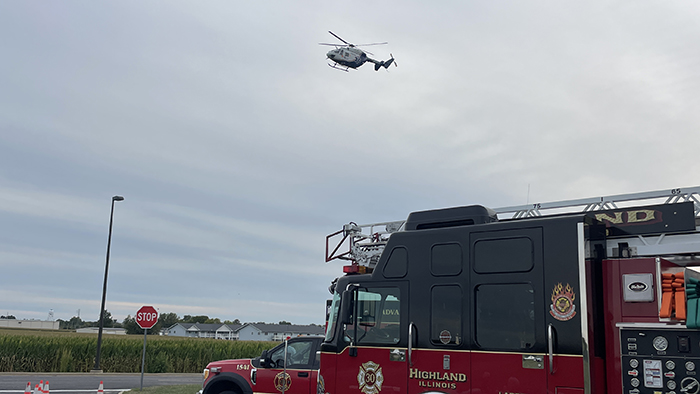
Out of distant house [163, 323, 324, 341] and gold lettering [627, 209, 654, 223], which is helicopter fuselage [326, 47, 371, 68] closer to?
gold lettering [627, 209, 654, 223]

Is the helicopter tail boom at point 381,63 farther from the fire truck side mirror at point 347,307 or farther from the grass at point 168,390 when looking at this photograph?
the fire truck side mirror at point 347,307

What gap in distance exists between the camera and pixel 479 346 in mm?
6562

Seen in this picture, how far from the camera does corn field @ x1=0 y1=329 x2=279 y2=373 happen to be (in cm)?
2900

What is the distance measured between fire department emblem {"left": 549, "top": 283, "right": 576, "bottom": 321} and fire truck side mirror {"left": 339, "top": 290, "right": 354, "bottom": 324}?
105 inches

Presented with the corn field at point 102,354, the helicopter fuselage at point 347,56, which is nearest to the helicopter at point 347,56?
the helicopter fuselage at point 347,56

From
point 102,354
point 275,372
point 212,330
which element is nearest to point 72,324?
point 212,330

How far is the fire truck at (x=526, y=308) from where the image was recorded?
584cm

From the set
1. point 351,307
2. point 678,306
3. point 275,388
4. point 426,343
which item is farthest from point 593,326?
point 275,388

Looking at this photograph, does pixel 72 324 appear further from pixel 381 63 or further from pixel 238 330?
pixel 381 63

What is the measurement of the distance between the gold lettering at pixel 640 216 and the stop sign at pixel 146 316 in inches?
640

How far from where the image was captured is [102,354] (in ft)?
102

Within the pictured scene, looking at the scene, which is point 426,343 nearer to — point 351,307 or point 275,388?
point 351,307

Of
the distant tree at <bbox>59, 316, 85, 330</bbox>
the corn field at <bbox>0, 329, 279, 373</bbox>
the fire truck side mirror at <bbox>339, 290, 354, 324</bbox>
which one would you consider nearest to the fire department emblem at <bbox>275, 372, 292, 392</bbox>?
the fire truck side mirror at <bbox>339, 290, 354, 324</bbox>

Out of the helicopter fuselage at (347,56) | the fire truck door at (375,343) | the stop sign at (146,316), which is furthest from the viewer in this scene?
the helicopter fuselage at (347,56)
